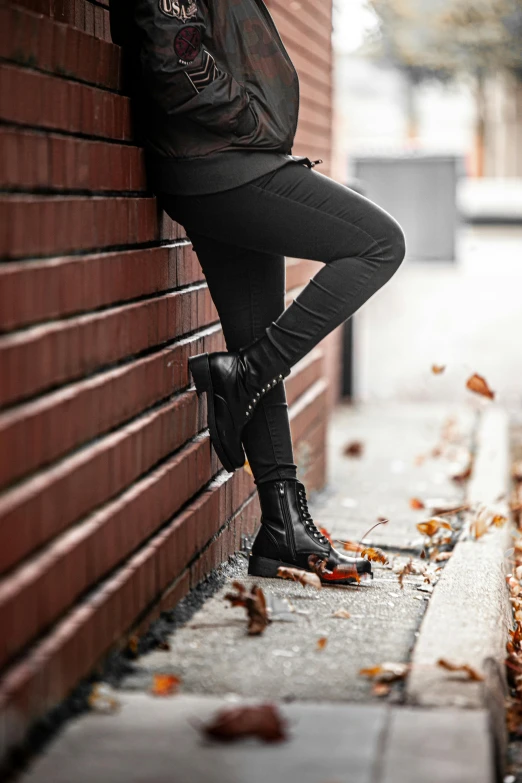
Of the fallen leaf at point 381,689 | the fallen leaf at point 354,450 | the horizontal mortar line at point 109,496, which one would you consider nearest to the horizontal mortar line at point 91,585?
the horizontal mortar line at point 109,496

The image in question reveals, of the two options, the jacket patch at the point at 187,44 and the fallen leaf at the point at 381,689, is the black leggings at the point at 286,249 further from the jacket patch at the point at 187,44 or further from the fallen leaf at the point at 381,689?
the fallen leaf at the point at 381,689

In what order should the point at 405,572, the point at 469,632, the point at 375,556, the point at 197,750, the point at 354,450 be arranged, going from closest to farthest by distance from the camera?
the point at 197,750 → the point at 469,632 → the point at 405,572 → the point at 375,556 → the point at 354,450

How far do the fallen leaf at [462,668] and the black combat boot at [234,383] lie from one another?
0.97m

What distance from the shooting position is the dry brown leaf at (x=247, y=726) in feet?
6.97

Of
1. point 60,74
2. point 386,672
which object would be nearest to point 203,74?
point 60,74

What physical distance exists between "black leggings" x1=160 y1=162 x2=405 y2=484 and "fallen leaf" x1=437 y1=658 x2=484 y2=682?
97cm

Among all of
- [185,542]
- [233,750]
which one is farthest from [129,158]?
[233,750]

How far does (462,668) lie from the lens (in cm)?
248

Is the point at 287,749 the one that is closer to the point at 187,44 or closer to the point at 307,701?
the point at 307,701

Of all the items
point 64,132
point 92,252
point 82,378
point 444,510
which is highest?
point 64,132

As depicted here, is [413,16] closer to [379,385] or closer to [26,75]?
[379,385]

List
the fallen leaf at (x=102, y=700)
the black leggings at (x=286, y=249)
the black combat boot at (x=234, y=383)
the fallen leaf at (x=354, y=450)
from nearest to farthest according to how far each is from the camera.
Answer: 1. the fallen leaf at (x=102, y=700)
2. the black leggings at (x=286, y=249)
3. the black combat boot at (x=234, y=383)
4. the fallen leaf at (x=354, y=450)

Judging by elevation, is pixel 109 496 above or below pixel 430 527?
above

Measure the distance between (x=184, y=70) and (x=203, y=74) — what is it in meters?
0.05
